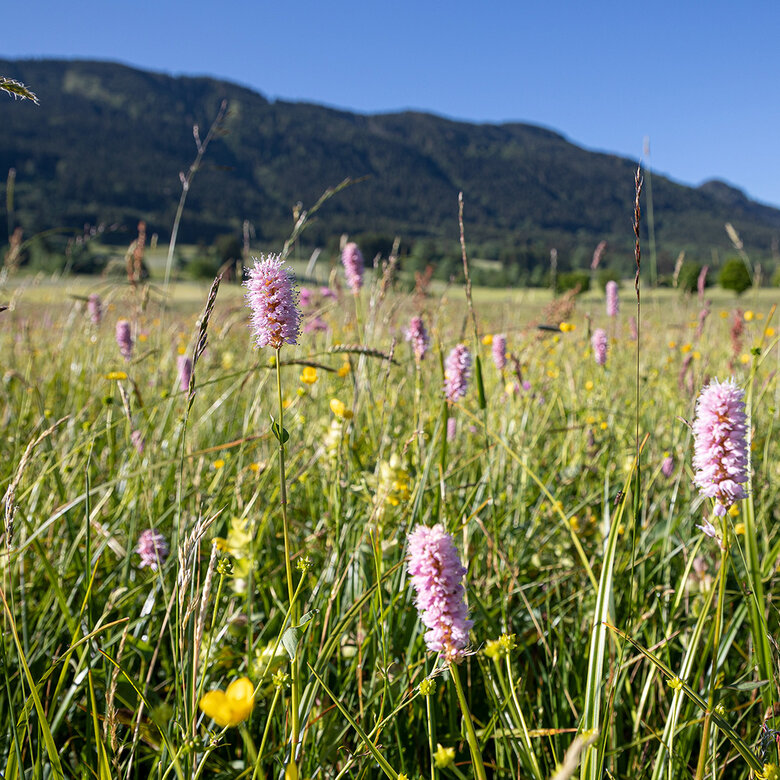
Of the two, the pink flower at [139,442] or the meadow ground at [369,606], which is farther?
the pink flower at [139,442]

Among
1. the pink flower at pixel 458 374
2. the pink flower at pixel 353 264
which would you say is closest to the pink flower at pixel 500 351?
the pink flower at pixel 458 374

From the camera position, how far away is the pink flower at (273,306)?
2.54 ft

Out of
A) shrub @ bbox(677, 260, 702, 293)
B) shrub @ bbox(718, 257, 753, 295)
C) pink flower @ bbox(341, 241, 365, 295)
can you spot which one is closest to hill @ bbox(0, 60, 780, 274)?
shrub @ bbox(718, 257, 753, 295)

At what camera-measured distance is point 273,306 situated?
78 centimetres

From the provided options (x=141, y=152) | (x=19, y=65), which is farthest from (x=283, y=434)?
(x=19, y=65)

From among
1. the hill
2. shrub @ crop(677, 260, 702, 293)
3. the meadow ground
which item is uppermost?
the hill

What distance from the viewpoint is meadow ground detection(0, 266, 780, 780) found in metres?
0.85

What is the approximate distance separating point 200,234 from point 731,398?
4543 inches

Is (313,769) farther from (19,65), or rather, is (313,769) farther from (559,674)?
(19,65)

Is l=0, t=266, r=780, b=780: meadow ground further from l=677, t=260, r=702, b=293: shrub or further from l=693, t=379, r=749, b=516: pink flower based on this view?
l=677, t=260, r=702, b=293: shrub

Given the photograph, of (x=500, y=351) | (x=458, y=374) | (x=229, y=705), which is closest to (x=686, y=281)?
(x=500, y=351)

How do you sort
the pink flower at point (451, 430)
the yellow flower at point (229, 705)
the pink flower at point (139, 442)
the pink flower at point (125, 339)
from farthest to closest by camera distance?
the pink flower at point (125, 339) → the pink flower at point (451, 430) → the pink flower at point (139, 442) → the yellow flower at point (229, 705)

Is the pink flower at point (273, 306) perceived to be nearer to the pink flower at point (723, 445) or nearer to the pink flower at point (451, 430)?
the pink flower at point (723, 445)

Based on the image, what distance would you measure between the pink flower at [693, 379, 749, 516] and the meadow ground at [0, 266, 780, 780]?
0.06 metres
